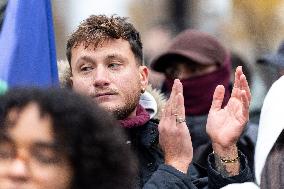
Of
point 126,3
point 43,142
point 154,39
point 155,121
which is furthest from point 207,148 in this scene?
point 126,3

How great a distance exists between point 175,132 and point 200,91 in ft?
6.33

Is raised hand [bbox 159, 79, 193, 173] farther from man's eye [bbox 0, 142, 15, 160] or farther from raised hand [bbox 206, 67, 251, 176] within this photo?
man's eye [bbox 0, 142, 15, 160]

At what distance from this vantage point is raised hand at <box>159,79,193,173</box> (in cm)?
359

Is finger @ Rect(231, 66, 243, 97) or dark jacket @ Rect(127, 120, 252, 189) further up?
finger @ Rect(231, 66, 243, 97)

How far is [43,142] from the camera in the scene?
2.27 metres

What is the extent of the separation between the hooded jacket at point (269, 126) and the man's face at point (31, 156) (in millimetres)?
902

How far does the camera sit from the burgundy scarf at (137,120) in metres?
3.73

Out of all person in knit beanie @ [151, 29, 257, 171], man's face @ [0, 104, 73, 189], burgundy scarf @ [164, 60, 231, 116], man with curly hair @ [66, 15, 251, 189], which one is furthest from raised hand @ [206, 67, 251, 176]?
burgundy scarf @ [164, 60, 231, 116]

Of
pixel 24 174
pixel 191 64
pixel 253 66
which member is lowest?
pixel 253 66

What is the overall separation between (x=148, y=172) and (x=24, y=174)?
145 cm

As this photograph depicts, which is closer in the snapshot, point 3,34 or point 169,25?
point 3,34

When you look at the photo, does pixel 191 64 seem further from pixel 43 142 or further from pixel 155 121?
pixel 43 142

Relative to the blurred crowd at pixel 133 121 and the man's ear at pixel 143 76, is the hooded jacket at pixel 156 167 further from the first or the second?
the man's ear at pixel 143 76

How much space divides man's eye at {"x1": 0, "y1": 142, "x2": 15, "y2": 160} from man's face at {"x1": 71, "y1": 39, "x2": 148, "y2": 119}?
1388 mm
